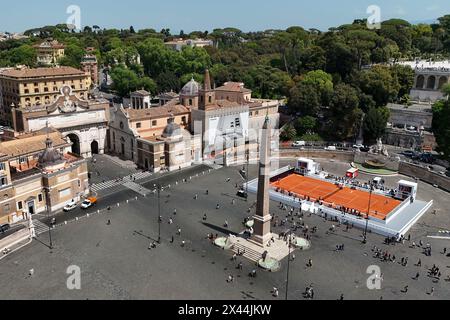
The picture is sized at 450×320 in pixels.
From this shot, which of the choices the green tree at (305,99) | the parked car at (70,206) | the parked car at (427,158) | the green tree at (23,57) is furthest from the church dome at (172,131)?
the green tree at (23,57)

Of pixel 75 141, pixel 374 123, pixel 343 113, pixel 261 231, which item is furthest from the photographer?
pixel 343 113

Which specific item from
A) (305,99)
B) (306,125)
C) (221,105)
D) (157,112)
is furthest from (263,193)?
(305,99)

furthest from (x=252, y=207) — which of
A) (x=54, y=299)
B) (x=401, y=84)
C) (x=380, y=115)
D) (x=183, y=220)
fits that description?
(x=401, y=84)

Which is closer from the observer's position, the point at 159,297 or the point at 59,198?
the point at 159,297

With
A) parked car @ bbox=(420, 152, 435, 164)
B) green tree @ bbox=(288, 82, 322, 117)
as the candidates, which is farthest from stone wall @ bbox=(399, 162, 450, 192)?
green tree @ bbox=(288, 82, 322, 117)

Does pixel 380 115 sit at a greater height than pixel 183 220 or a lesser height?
greater

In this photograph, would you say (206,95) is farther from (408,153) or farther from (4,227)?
(4,227)
